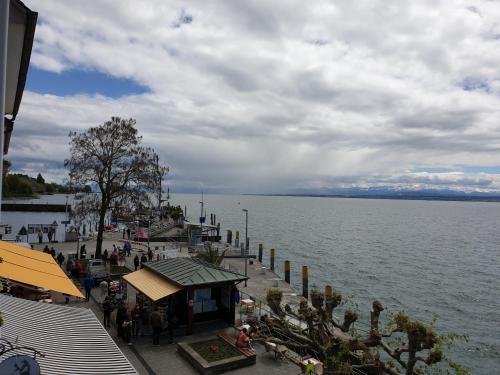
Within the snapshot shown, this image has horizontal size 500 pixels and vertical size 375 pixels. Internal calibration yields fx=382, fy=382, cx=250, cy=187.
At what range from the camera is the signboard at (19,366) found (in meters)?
5.32

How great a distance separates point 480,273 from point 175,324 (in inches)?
1812

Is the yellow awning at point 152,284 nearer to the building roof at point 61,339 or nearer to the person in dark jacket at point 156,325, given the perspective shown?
the person in dark jacket at point 156,325

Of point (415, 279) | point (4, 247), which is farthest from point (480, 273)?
point (4, 247)

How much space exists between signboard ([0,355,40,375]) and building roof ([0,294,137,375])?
2.10ft

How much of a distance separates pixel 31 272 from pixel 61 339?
282 centimetres

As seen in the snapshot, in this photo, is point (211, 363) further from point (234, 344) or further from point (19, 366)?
point (19, 366)

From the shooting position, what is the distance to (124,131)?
3131cm

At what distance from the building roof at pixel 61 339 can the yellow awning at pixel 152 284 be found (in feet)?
20.6

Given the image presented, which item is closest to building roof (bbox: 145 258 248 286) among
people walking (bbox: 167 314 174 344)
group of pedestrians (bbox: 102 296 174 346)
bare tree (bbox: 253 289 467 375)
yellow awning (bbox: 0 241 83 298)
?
people walking (bbox: 167 314 174 344)

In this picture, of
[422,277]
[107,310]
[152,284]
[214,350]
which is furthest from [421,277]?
[107,310]

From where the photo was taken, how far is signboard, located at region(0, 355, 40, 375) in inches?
209

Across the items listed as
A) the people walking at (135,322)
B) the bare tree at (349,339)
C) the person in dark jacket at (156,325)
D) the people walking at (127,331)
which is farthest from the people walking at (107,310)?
the bare tree at (349,339)

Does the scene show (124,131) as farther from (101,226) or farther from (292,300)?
(292,300)

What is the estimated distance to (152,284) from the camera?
17.5 metres
